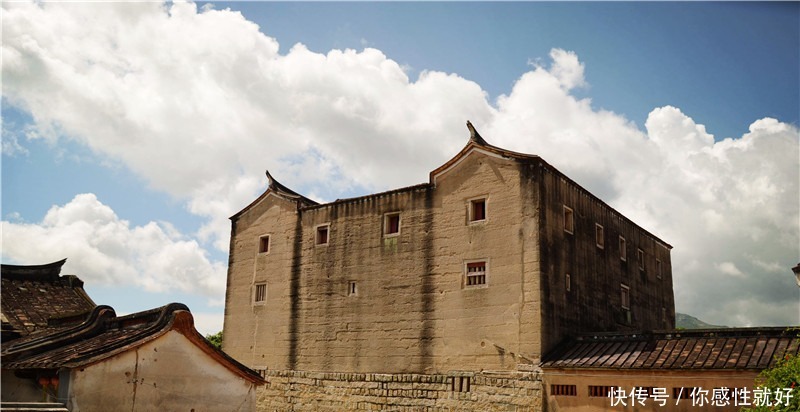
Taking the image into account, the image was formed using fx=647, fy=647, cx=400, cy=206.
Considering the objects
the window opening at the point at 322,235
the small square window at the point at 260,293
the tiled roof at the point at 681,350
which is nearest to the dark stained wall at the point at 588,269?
the tiled roof at the point at 681,350

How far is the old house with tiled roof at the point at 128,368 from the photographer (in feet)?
34.1

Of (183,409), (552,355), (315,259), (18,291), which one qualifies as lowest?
(183,409)

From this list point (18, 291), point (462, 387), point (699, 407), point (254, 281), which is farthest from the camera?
point (254, 281)

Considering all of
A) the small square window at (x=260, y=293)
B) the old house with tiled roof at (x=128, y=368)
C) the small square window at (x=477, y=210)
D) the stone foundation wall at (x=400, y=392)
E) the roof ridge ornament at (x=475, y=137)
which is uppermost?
the roof ridge ornament at (x=475, y=137)

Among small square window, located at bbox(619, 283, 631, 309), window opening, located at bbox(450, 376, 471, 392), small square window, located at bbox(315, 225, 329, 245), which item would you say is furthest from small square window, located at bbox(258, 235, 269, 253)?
small square window, located at bbox(619, 283, 631, 309)

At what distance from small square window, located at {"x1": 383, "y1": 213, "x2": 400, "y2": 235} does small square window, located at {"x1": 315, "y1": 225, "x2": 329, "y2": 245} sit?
2872 millimetres

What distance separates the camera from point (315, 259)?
25.1 meters

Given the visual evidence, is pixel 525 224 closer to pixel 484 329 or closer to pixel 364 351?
pixel 484 329

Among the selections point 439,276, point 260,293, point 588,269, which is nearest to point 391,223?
point 439,276

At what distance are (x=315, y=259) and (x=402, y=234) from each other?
4.13 m

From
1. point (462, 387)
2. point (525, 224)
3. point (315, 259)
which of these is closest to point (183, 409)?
point (462, 387)

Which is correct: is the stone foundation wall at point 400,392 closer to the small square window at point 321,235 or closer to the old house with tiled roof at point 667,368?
the old house with tiled roof at point 667,368

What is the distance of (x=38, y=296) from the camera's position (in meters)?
17.4

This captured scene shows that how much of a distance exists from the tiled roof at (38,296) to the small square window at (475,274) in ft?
36.6
